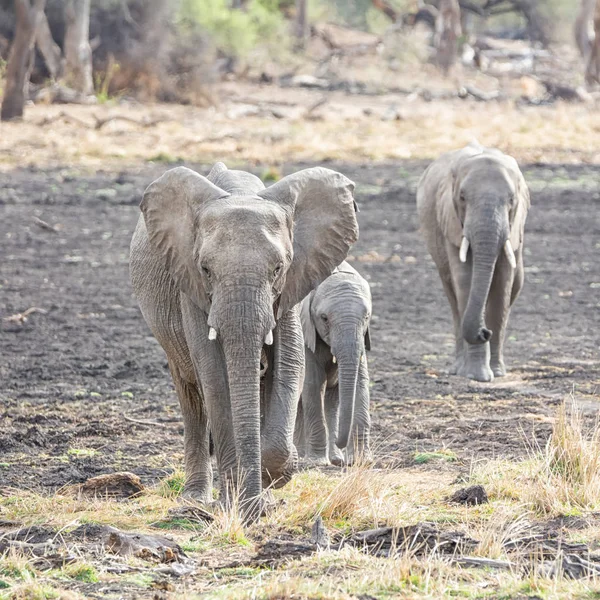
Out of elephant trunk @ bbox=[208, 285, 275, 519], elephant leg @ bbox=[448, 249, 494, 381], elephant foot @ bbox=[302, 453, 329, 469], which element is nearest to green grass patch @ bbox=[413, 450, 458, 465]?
elephant foot @ bbox=[302, 453, 329, 469]

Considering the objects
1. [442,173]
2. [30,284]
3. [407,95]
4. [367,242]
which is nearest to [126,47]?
[407,95]

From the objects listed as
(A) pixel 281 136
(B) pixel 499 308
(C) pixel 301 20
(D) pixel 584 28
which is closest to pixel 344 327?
(B) pixel 499 308

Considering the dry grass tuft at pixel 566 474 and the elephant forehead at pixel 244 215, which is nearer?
the elephant forehead at pixel 244 215

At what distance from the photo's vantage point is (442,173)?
12664 millimetres

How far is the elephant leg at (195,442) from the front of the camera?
Answer: 718cm

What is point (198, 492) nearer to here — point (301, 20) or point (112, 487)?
point (112, 487)

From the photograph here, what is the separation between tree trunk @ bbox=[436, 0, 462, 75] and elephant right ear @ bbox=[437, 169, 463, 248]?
3399 cm

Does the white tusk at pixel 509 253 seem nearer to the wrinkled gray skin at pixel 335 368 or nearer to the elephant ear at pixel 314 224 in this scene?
the wrinkled gray skin at pixel 335 368

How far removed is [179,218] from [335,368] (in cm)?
270

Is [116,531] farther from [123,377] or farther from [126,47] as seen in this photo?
[126,47]

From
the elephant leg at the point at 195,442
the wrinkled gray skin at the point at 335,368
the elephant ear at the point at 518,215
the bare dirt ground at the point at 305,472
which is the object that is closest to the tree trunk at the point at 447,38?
the bare dirt ground at the point at 305,472

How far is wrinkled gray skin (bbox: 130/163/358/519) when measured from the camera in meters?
5.68

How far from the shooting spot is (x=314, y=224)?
635 cm

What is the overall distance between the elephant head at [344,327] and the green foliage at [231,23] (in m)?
29.8
